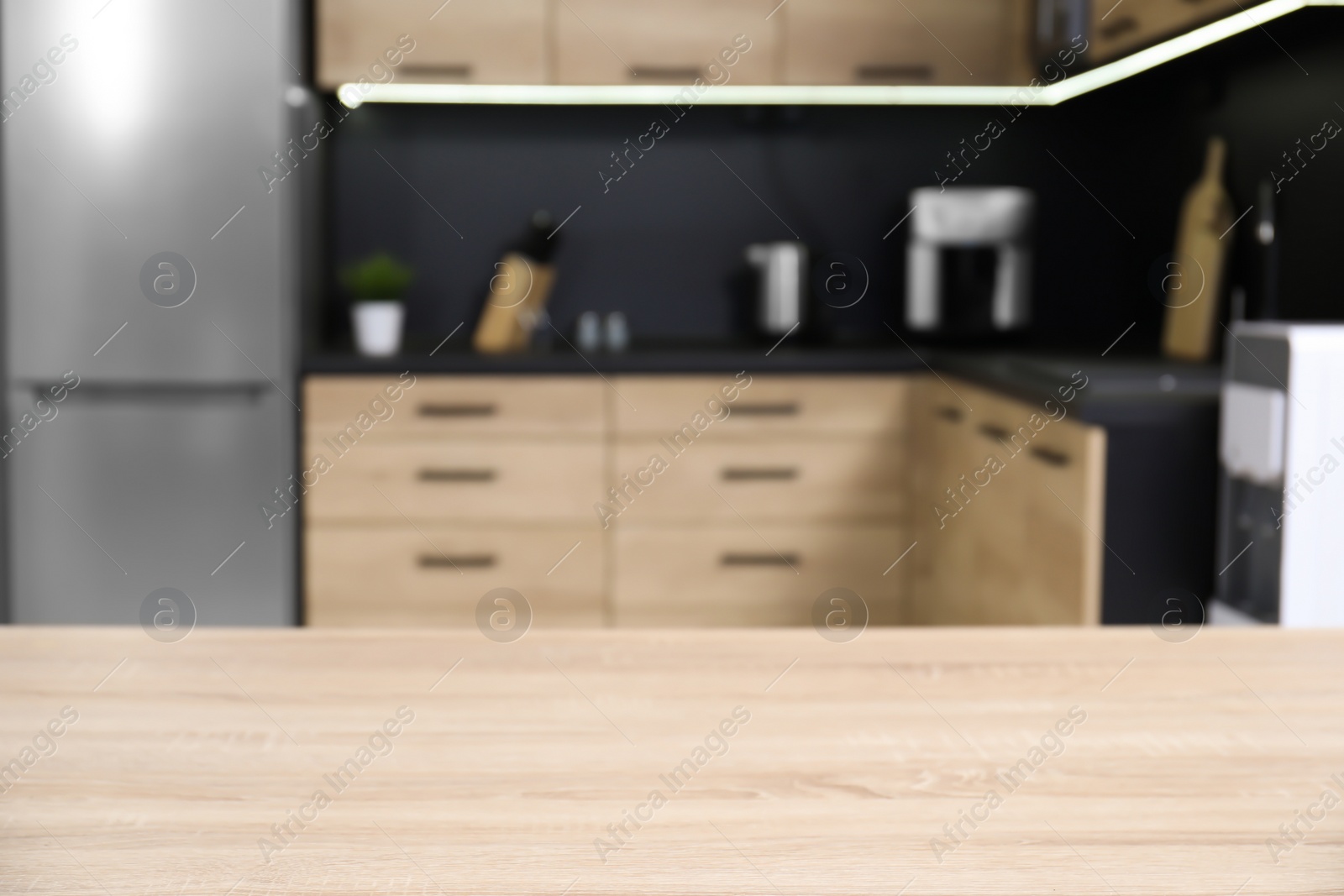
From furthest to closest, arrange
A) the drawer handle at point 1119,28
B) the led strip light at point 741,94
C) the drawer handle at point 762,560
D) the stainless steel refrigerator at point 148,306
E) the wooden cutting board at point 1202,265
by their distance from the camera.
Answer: the led strip light at point 741,94 → the drawer handle at point 762,560 → the stainless steel refrigerator at point 148,306 → the wooden cutting board at point 1202,265 → the drawer handle at point 1119,28

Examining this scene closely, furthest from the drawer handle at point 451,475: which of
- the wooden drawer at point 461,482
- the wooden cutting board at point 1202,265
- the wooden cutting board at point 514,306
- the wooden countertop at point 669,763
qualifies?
the wooden countertop at point 669,763

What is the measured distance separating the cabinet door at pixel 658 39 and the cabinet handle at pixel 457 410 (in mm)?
794

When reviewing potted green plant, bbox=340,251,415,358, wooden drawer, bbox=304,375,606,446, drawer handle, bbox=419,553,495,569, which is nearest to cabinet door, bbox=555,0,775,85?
potted green plant, bbox=340,251,415,358

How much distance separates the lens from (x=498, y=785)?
20.1 inches

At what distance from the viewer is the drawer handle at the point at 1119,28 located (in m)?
2.29

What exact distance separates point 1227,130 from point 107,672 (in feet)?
8.59

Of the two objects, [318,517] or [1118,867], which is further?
[318,517]

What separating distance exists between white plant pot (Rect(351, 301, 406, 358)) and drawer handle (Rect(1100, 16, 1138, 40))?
1635mm

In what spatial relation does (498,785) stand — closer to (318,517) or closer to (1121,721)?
(1121,721)

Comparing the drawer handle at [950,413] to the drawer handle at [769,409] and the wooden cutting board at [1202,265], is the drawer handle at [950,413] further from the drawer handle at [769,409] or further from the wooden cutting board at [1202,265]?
the wooden cutting board at [1202,265]

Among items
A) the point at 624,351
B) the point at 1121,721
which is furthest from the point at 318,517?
the point at 1121,721

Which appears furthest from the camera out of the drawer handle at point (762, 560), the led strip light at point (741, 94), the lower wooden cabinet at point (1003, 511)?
the led strip light at point (741, 94)

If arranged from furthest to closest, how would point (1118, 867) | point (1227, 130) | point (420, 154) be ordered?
point (420, 154)
point (1227, 130)
point (1118, 867)

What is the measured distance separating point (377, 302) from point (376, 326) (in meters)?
0.07
